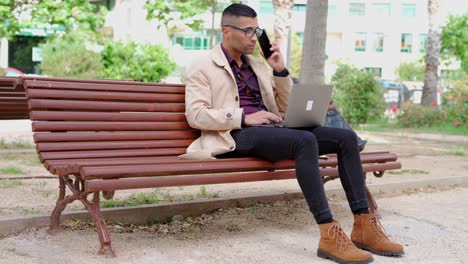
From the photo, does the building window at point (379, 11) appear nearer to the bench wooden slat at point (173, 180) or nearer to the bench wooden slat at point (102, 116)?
the bench wooden slat at point (102, 116)

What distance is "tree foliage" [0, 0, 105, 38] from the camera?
10.8 metres

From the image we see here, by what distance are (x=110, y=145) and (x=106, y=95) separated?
0.38 meters

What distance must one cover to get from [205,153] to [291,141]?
62 centimetres

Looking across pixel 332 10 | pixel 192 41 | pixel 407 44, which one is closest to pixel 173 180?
pixel 192 41

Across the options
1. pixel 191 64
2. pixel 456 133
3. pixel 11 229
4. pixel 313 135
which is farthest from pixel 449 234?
pixel 456 133

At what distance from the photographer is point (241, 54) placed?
4.95 m

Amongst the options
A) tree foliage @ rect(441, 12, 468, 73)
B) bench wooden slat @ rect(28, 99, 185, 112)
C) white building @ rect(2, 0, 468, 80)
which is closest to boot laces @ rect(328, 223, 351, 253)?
bench wooden slat @ rect(28, 99, 185, 112)

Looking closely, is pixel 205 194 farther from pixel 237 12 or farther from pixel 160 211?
pixel 237 12

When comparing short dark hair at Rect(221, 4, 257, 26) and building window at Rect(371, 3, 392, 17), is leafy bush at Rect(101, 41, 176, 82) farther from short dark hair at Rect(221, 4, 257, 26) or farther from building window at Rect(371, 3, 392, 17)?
building window at Rect(371, 3, 392, 17)

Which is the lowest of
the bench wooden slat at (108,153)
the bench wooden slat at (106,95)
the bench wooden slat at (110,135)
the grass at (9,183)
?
the grass at (9,183)

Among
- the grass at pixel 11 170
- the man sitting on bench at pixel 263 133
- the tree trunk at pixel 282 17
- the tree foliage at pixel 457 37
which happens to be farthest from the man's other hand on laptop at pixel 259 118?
the tree foliage at pixel 457 37

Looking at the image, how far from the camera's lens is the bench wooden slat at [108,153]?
4.29 metres

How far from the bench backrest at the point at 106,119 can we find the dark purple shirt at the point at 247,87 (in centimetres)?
42

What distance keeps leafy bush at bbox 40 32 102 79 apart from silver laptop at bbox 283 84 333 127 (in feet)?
46.5
